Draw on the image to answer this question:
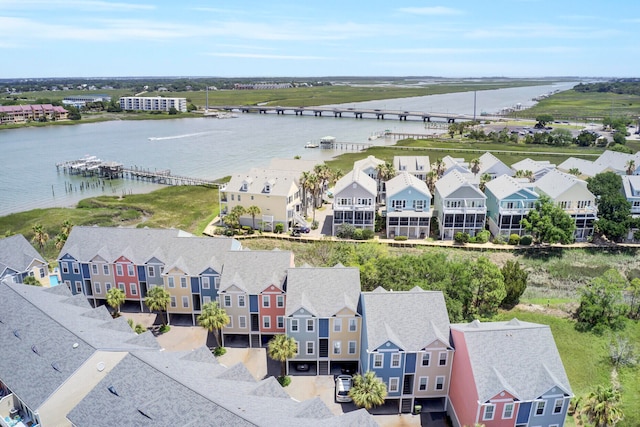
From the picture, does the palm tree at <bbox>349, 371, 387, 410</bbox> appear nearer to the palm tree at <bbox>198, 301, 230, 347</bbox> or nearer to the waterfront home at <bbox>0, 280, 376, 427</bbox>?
the waterfront home at <bbox>0, 280, 376, 427</bbox>

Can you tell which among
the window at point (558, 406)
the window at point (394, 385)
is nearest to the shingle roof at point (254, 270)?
the window at point (394, 385)

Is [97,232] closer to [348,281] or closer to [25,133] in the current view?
[348,281]

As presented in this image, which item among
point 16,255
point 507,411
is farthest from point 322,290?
point 16,255

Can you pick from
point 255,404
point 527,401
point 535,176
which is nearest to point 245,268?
point 255,404

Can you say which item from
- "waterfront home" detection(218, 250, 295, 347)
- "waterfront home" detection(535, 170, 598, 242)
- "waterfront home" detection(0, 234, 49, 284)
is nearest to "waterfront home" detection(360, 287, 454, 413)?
"waterfront home" detection(218, 250, 295, 347)

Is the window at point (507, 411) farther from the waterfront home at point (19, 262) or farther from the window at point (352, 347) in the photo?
the waterfront home at point (19, 262)

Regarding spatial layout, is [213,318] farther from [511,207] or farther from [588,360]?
[511,207]

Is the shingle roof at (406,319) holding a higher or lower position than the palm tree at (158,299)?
higher
